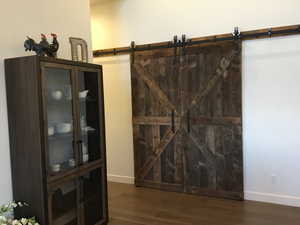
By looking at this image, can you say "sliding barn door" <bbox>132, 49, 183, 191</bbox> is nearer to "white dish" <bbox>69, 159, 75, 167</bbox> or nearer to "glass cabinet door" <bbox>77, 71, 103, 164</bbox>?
"glass cabinet door" <bbox>77, 71, 103, 164</bbox>

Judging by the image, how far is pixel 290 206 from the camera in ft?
11.7

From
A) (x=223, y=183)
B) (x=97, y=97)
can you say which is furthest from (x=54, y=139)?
(x=223, y=183)

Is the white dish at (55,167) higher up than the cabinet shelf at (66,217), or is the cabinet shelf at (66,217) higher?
the white dish at (55,167)

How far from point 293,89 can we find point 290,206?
1.47 meters

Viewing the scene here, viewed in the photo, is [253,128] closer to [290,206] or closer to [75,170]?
[290,206]

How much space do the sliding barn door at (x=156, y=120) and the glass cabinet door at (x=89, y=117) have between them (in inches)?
55.3

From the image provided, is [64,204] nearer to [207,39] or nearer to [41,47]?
[41,47]

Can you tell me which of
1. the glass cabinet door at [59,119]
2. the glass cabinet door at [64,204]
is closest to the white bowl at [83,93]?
the glass cabinet door at [59,119]

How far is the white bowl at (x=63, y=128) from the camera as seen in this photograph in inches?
102

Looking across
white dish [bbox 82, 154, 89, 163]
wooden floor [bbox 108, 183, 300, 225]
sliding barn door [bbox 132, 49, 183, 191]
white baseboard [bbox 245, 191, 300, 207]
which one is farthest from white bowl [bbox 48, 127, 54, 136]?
white baseboard [bbox 245, 191, 300, 207]

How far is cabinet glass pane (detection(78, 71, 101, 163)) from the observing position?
9.29 feet

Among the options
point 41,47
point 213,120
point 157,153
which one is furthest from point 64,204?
point 213,120

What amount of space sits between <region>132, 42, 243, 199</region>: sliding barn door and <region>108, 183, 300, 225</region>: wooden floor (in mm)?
245

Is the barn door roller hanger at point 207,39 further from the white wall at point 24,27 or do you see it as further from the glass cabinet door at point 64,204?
the glass cabinet door at point 64,204
